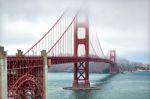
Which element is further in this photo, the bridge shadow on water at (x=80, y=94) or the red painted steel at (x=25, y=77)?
the bridge shadow on water at (x=80, y=94)

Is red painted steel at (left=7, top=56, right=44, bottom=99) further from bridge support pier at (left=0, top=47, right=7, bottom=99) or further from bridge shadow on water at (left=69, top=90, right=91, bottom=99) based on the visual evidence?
bridge shadow on water at (left=69, top=90, right=91, bottom=99)

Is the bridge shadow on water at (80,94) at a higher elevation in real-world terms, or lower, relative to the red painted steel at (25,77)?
lower

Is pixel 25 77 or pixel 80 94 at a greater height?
pixel 25 77

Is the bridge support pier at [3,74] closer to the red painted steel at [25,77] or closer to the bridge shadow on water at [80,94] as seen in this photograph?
the red painted steel at [25,77]

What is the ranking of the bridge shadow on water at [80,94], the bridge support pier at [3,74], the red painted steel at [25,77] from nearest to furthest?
the bridge support pier at [3,74] → the red painted steel at [25,77] → the bridge shadow on water at [80,94]

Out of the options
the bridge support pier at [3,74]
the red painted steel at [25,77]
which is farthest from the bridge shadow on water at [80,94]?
the bridge support pier at [3,74]

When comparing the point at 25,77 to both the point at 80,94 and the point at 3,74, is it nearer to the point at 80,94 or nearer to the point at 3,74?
the point at 3,74

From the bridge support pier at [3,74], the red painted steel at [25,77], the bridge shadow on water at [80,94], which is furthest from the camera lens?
the bridge shadow on water at [80,94]

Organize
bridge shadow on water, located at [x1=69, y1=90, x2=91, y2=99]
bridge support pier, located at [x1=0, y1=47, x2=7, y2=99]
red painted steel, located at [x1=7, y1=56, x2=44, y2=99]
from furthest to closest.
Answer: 1. bridge shadow on water, located at [x1=69, y1=90, x2=91, y2=99]
2. red painted steel, located at [x1=7, y1=56, x2=44, y2=99]
3. bridge support pier, located at [x1=0, y1=47, x2=7, y2=99]

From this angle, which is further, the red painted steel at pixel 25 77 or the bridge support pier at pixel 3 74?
the red painted steel at pixel 25 77

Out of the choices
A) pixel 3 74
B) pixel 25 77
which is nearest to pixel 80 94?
pixel 25 77

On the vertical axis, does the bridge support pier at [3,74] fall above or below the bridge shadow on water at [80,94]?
above

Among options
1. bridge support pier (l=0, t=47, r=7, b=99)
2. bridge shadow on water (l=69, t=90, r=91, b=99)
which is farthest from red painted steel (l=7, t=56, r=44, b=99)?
bridge shadow on water (l=69, t=90, r=91, b=99)
